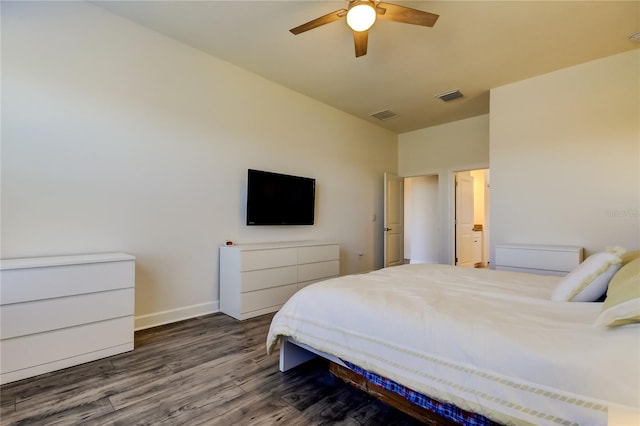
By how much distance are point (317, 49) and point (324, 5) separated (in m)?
0.64

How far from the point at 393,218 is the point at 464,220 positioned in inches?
55.0

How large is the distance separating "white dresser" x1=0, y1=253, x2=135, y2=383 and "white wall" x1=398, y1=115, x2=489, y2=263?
199 inches

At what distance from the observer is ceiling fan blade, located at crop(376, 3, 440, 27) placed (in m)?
2.09

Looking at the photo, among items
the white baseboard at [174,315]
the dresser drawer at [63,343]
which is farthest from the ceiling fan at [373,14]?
the white baseboard at [174,315]

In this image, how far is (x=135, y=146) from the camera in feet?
9.23

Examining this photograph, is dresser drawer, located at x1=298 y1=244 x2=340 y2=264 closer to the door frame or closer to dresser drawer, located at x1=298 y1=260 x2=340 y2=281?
dresser drawer, located at x1=298 y1=260 x2=340 y2=281

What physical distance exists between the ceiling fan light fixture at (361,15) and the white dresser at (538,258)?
121 inches

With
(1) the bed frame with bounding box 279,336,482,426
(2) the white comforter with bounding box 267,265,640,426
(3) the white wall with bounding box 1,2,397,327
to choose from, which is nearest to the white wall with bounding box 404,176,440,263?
(3) the white wall with bounding box 1,2,397,327

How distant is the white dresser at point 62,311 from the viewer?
75.0 inches

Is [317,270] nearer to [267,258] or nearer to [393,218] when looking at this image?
[267,258]

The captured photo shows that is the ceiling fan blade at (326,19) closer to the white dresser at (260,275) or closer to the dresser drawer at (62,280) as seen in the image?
the white dresser at (260,275)

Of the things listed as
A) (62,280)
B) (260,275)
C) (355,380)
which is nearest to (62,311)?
(62,280)

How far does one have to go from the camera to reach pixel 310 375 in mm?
2012

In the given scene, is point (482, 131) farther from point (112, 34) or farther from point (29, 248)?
point (29, 248)
